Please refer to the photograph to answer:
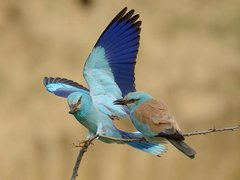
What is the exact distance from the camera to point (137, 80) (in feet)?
35.1

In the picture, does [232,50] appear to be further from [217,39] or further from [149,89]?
[149,89]

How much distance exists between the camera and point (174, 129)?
16.6ft

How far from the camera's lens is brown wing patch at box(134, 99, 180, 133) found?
5109 millimetres

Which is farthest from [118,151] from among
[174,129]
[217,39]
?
[174,129]

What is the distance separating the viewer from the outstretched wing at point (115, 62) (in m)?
5.93

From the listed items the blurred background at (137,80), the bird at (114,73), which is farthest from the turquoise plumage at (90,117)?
the blurred background at (137,80)

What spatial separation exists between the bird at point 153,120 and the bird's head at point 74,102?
0.80ft

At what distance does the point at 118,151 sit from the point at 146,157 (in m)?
0.28

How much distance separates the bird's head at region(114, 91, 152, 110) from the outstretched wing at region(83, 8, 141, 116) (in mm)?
476

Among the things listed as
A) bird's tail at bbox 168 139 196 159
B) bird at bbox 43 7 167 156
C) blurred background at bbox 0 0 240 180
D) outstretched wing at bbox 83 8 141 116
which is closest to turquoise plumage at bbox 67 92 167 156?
bird at bbox 43 7 167 156

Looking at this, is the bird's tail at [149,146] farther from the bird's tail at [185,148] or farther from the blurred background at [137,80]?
the blurred background at [137,80]

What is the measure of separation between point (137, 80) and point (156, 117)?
5.47 m

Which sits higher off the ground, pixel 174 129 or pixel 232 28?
pixel 232 28

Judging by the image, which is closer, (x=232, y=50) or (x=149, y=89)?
(x=149, y=89)
